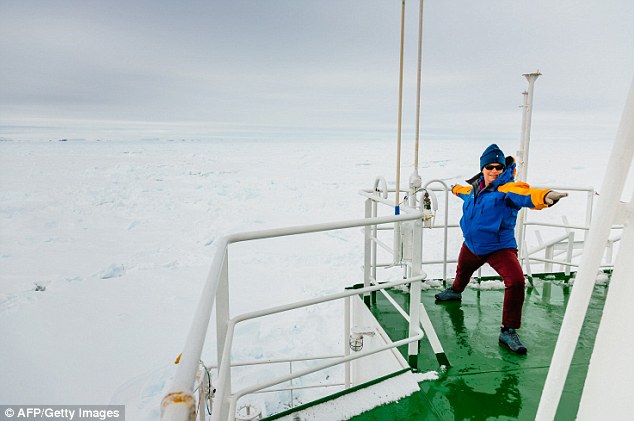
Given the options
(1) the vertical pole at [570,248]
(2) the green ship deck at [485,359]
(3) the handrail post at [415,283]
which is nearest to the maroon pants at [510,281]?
(2) the green ship deck at [485,359]

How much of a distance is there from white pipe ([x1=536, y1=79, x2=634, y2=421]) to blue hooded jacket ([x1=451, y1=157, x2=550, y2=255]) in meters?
2.05

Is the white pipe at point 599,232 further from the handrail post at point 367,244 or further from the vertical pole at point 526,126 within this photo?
the vertical pole at point 526,126

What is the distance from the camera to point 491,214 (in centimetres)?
287

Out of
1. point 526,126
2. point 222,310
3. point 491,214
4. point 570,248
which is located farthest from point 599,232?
point 570,248

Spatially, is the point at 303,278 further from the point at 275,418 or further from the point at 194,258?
the point at 275,418

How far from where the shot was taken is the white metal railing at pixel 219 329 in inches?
25.7

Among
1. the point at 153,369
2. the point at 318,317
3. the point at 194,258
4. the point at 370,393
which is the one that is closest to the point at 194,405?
the point at 370,393

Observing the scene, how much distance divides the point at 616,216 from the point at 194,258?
1056 inches

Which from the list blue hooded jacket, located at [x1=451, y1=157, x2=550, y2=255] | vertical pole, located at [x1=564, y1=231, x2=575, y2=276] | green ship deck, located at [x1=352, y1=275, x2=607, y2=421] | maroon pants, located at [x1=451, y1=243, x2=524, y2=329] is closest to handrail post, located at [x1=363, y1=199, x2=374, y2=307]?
green ship deck, located at [x1=352, y1=275, x2=607, y2=421]

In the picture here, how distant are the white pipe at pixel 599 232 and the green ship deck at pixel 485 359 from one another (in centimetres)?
162

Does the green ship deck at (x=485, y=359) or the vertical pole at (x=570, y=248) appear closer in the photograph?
the green ship deck at (x=485, y=359)

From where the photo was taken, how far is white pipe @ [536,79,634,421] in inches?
27.3

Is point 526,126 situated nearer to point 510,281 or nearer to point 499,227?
point 499,227

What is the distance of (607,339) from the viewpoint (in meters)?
0.78
